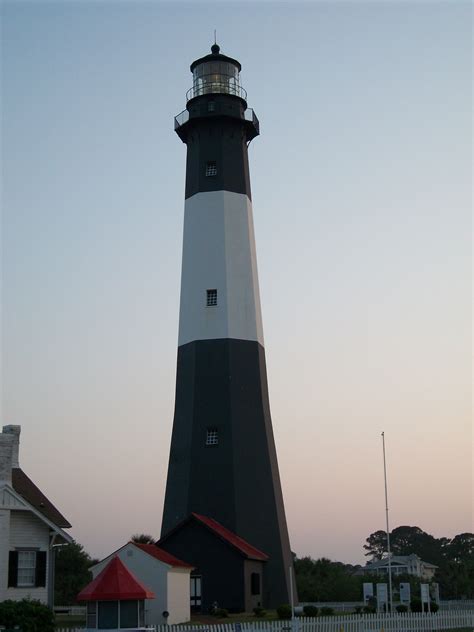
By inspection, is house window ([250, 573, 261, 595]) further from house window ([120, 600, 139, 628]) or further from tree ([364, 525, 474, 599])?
tree ([364, 525, 474, 599])

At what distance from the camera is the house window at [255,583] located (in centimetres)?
3421

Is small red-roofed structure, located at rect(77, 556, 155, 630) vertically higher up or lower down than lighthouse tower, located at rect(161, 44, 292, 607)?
lower down

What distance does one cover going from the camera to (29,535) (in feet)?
93.5

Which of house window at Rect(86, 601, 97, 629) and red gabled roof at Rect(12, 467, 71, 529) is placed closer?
house window at Rect(86, 601, 97, 629)

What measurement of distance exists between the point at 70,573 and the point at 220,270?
90.1ft

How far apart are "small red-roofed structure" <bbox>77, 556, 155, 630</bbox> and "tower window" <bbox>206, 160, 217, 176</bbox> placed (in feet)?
67.2

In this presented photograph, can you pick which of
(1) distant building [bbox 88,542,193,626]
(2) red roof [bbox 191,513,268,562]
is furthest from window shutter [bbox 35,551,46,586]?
(2) red roof [bbox 191,513,268,562]

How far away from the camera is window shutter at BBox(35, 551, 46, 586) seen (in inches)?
1115

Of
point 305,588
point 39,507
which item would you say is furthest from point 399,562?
point 39,507

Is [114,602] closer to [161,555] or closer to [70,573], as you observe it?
[161,555]

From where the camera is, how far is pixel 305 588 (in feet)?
163

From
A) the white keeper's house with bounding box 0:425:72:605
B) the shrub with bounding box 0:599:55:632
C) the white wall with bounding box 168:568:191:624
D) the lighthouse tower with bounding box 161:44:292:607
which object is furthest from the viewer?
the lighthouse tower with bounding box 161:44:292:607

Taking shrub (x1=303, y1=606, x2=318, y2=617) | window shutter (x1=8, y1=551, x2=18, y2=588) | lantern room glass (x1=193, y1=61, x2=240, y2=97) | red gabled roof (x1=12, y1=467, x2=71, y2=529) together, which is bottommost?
shrub (x1=303, y1=606, x2=318, y2=617)

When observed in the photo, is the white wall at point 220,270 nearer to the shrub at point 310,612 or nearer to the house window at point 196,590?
the house window at point 196,590
